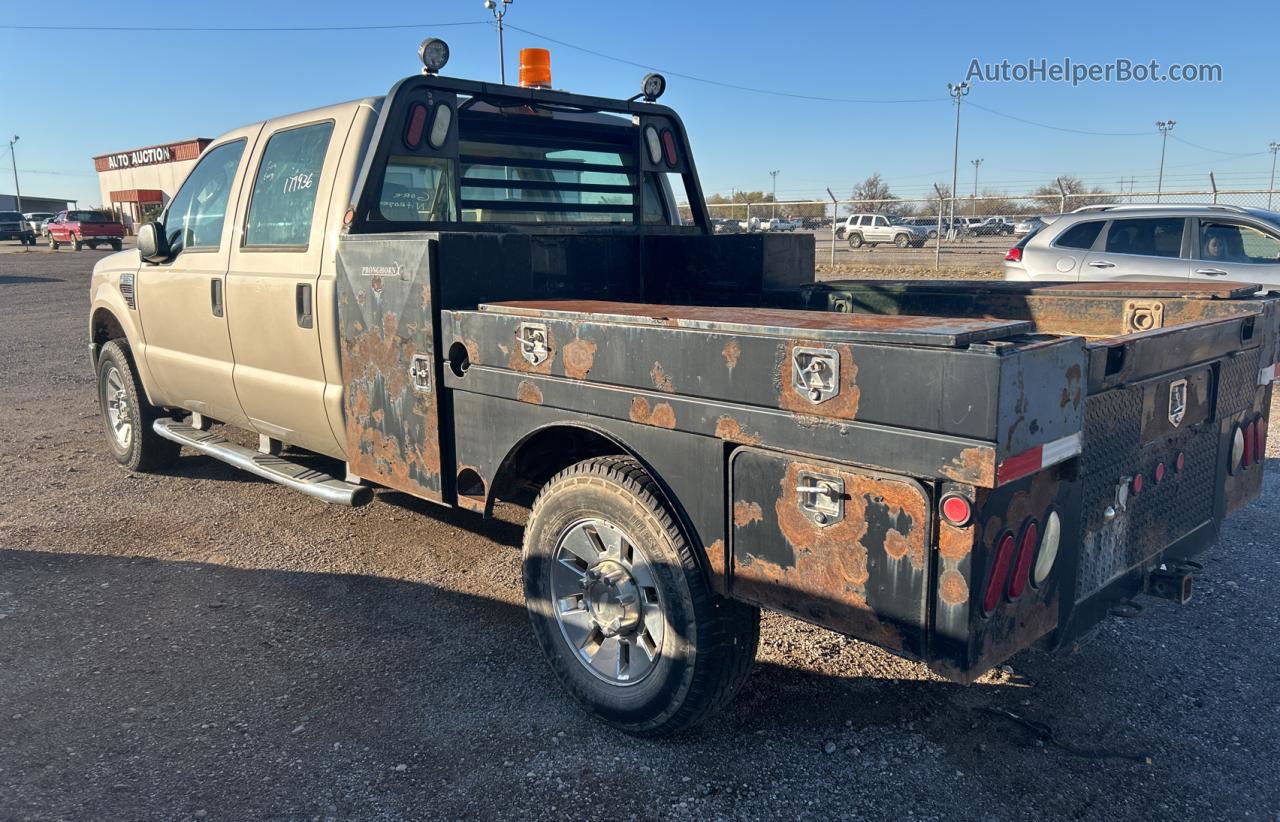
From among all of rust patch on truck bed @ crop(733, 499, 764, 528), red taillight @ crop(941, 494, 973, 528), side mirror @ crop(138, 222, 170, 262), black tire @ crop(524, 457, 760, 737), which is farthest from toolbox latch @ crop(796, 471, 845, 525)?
side mirror @ crop(138, 222, 170, 262)

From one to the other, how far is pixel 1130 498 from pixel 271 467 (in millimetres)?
3817

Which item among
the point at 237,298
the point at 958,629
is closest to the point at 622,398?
the point at 958,629

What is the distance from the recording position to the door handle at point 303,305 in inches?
170

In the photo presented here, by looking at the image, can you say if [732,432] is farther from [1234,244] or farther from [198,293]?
[1234,244]

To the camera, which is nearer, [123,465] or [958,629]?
[958,629]

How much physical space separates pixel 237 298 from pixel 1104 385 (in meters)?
4.00

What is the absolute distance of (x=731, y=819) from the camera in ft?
9.13

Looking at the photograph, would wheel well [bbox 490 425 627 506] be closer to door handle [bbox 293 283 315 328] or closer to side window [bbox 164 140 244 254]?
door handle [bbox 293 283 315 328]

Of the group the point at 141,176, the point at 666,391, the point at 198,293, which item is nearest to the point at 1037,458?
the point at 666,391

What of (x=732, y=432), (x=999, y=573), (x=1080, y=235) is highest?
(x=1080, y=235)

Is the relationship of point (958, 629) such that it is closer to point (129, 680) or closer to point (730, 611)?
point (730, 611)

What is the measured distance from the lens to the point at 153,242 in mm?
5488

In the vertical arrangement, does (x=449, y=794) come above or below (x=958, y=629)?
below

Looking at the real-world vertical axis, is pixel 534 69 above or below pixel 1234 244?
above
